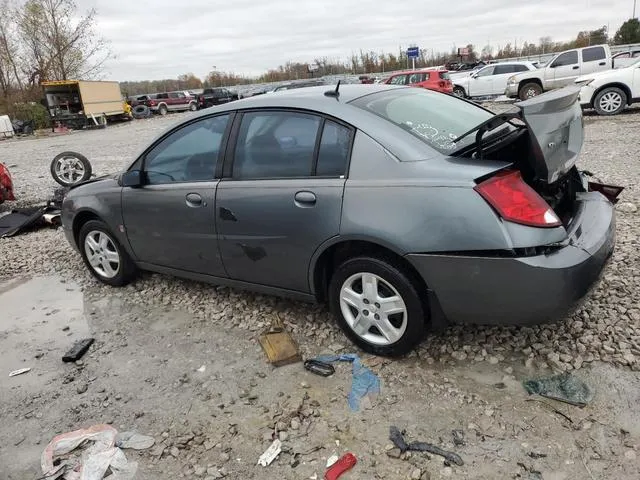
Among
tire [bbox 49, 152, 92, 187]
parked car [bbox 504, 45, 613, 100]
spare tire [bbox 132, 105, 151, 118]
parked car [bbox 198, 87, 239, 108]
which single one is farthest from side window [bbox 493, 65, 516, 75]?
spare tire [bbox 132, 105, 151, 118]

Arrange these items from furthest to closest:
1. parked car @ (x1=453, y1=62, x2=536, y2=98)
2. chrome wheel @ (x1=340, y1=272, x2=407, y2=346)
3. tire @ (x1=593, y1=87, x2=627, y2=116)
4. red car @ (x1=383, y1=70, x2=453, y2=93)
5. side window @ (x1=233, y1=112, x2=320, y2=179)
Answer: parked car @ (x1=453, y1=62, x2=536, y2=98)
red car @ (x1=383, y1=70, x2=453, y2=93)
tire @ (x1=593, y1=87, x2=627, y2=116)
side window @ (x1=233, y1=112, x2=320, y2=179)
chrome wheel @ (x1=340, y1=272, x2=407, y2=346)

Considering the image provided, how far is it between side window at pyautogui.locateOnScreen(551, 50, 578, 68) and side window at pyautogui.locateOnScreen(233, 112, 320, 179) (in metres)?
17.2

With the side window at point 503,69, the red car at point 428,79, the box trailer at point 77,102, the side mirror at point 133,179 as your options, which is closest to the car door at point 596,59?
the side window at point 503,69

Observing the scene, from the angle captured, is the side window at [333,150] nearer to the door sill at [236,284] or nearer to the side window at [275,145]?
the side window at [275,145]

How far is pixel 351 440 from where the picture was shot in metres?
2.46

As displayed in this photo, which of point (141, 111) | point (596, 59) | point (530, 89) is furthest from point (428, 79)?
point (141, 111)

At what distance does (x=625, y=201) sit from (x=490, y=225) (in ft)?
13.3

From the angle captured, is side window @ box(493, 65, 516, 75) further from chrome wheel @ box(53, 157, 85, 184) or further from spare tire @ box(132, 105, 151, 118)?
spare tire @ box(132, 105, 151, 118)

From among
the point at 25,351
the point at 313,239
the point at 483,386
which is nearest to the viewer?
the point at 483,386

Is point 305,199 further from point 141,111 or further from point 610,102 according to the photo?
point 141,111

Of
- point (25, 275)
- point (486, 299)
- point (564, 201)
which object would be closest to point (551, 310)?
point (486, 299)

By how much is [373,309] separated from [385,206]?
650mm

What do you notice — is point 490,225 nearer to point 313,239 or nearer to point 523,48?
point 313,239

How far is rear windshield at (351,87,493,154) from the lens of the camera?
295cm
